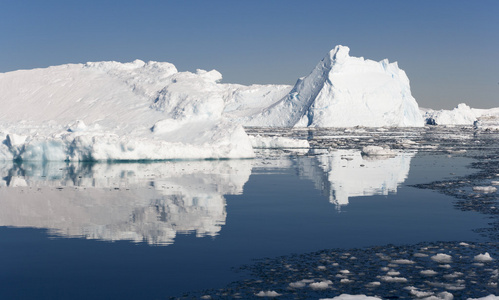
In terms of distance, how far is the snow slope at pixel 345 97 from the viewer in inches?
3029

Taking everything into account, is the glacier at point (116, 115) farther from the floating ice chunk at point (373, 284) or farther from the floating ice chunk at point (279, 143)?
the floating ice chunk at point (373, 284)

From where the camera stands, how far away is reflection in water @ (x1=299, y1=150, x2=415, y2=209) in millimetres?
15734

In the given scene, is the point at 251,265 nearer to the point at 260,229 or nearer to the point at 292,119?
the point at 260,229

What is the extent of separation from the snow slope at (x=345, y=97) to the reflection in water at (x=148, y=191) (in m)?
51.5

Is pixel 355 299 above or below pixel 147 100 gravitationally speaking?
below

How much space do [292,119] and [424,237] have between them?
72425mm

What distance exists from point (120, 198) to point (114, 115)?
42.7 ft

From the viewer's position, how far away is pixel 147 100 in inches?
1078

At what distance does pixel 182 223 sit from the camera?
11133 millimetres

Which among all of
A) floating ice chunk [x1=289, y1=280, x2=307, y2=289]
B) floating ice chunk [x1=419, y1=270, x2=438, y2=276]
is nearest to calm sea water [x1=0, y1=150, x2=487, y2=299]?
floating ice chunk [x1=289, y1=280, x2=307, y2=289]

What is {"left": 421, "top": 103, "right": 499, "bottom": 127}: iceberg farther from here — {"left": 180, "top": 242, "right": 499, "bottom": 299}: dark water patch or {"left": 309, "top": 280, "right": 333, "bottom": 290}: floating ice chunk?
{"left": 309, "top": 280, "right": 333, "bottom": 290}: floating ice chunk

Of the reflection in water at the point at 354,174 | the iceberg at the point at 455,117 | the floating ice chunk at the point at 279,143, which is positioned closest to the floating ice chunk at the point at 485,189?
the reflection in water at the point at 354,174

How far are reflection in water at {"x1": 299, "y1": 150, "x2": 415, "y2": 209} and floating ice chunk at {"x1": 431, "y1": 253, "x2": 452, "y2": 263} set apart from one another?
4.63m

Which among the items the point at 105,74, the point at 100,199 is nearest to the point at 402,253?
the point at 100,199
